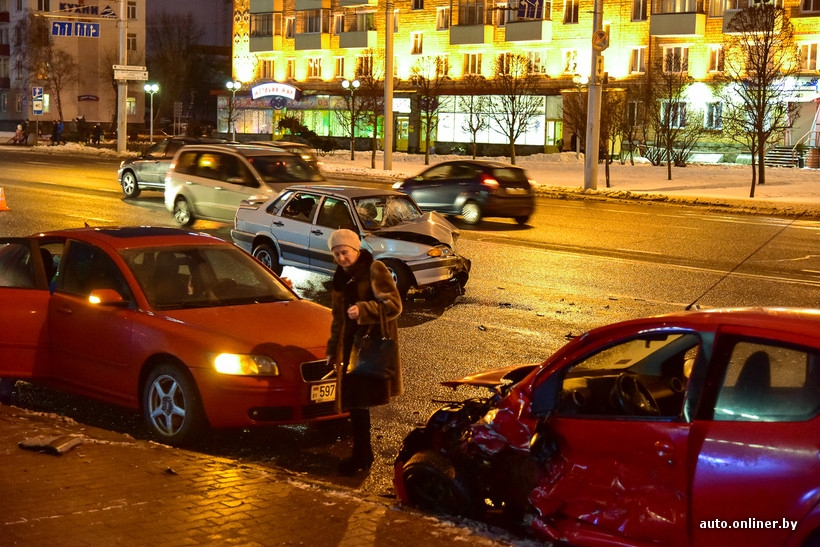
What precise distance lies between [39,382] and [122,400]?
3.38ft

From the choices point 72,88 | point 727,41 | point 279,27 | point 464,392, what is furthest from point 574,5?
point 464,392

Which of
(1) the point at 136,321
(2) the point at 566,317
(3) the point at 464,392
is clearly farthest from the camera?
(2) the point at 566,317

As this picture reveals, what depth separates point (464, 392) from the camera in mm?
9336

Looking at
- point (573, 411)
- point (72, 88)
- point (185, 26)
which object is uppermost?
point (185, 26)

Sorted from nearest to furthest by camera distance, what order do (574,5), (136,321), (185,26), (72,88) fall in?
1. (136,321)
2. (574,5)
3. (72,88)
4. (185,26)

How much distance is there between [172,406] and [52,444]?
3.38 feet

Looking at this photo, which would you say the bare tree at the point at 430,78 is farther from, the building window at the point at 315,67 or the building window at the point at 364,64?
the building window at the point at 315,67

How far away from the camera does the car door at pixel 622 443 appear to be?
4.91 meters

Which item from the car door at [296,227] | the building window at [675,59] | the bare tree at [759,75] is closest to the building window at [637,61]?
the building window at [675,59]

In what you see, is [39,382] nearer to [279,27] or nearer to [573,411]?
[573,411]

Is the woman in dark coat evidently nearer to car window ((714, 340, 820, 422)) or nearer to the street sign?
car window ((714, 340, 820, 422))

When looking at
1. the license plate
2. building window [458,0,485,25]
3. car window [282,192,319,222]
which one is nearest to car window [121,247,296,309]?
the license plate

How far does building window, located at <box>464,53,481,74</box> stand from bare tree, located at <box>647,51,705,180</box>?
12167 millimetres

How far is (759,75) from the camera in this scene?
121ft
